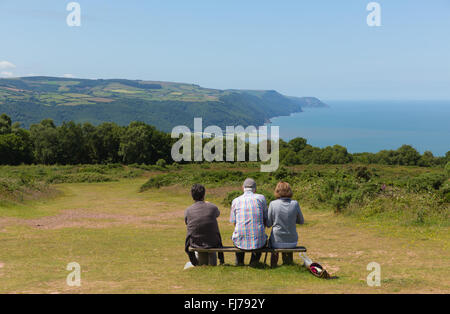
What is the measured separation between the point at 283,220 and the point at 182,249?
14.0ft

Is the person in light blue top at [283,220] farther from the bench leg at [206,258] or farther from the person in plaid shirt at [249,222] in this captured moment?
the bench leg at [206,258]

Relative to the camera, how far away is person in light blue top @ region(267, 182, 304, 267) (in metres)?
8.17

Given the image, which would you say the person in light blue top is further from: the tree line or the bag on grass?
the tree line

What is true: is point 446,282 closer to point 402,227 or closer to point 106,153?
point 402,227

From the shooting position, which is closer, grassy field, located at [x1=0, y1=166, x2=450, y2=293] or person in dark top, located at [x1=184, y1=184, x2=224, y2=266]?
grassy field, located at [x1=0, y1=166, x2=450, y2=293]

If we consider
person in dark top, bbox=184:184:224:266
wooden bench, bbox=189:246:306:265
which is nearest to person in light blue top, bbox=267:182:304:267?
wooden bench, bbox=189:246:306:265

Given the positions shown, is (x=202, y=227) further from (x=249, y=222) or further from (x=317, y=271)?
(x=317, y=271)

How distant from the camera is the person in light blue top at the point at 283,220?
817 centimetres

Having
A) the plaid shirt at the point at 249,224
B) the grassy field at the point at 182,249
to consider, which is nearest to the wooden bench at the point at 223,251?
the plaid shirt at the point at 249,224

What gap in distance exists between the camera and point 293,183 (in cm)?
2581

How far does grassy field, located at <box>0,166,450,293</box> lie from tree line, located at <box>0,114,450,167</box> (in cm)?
5093

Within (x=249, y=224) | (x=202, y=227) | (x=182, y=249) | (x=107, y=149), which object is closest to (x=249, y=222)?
(x=249, y=224)

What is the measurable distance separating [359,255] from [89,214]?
42.2 feet

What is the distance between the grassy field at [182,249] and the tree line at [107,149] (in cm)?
5093
